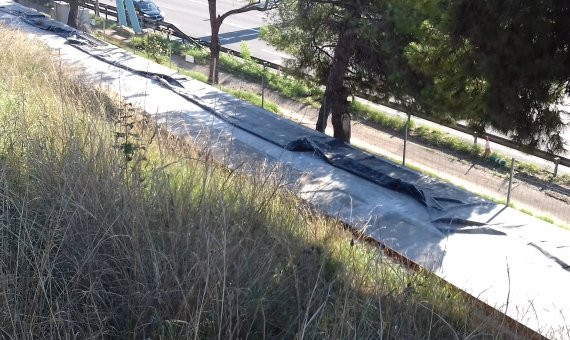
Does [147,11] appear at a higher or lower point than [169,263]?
lower

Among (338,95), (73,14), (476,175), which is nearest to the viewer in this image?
(338,95)

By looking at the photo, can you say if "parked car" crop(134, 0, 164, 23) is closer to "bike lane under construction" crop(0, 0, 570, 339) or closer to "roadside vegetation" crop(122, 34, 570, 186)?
"roadside vegetation" crop(122, 34, 570, 186)

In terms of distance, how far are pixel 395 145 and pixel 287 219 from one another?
566 inches

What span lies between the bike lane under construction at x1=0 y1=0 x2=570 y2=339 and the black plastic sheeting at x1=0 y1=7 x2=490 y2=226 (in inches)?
0.6

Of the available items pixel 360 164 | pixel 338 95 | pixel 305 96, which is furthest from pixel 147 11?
pixel 360 164

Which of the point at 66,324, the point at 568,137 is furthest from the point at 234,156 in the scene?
the point at 568,137

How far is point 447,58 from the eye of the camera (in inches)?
375

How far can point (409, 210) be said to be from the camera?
784cm

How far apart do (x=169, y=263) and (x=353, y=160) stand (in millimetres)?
6091

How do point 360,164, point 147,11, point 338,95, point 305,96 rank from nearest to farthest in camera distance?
1. point 360,164
2. point 338,95
3. point 305,96
4. point 147,11

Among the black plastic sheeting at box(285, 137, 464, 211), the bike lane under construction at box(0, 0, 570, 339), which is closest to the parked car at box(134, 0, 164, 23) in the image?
the bike lane under construction at box(0, 0, 570, 339)

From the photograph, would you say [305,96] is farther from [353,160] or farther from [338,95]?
[353,160]

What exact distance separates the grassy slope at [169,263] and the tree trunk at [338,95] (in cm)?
1097

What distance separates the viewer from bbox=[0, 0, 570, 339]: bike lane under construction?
589 cm
